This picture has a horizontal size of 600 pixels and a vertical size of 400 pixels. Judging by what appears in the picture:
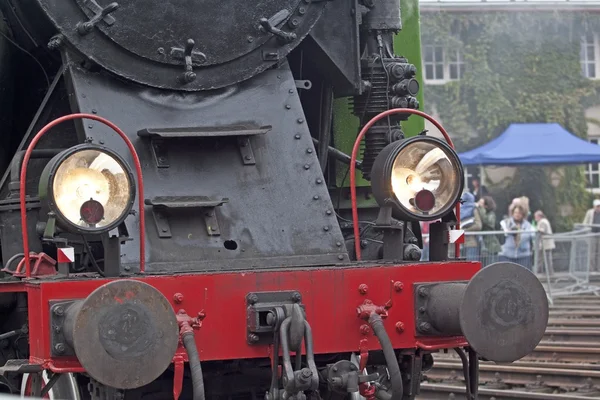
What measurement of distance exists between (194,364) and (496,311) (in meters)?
1.25

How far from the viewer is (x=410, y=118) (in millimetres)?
6703

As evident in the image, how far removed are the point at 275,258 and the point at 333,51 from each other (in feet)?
3.99

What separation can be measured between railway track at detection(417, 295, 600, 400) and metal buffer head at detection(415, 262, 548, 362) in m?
3.32

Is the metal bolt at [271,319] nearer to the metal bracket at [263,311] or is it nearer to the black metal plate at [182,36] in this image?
the metal bracket at [263,311]

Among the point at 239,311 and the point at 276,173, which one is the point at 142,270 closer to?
the point at 239,311

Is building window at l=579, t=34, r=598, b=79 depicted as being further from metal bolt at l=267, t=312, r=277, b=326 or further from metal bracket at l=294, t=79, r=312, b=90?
metal bolt at l=267, t=312, r=277, b=326

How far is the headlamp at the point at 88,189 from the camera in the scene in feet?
15.2

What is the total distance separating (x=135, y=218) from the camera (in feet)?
→ 16.8

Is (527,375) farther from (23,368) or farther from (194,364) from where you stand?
(23,368)

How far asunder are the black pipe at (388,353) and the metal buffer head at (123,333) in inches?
33.9

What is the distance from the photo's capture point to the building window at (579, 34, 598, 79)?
3145 centimetres

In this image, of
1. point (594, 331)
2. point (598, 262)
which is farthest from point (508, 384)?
point (598, 262)

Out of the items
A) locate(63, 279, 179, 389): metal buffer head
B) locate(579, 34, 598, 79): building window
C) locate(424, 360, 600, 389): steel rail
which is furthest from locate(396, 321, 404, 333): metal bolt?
locate(579, 34, 598, 79): building window

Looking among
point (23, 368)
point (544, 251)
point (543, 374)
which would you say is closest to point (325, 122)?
point (23, 368)
